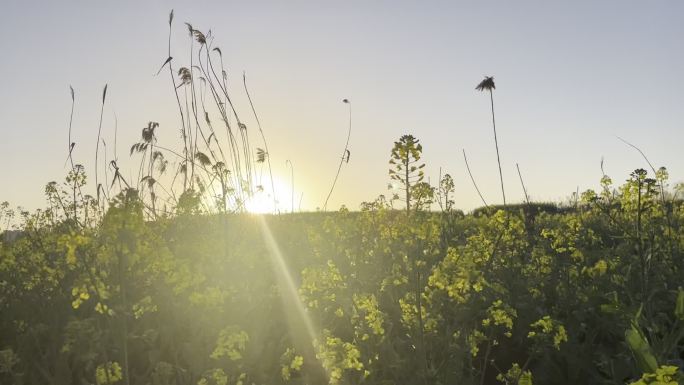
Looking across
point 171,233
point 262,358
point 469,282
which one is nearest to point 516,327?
point 469,282

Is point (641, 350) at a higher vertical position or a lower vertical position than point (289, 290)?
lower

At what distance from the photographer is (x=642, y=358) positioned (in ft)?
7.69

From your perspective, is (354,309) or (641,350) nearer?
(641,350)

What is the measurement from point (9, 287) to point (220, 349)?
3587mm

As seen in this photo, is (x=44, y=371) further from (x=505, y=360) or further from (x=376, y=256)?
(x=505, y=360)

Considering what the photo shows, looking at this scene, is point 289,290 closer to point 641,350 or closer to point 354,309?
point 354,309

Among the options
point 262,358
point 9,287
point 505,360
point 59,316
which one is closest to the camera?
A: point 262,358

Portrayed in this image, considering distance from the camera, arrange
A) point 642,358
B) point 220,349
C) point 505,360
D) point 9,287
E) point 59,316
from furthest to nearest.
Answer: point 9,287 → point 59,316 → point 505,360 → point 220,349 → point 642,358

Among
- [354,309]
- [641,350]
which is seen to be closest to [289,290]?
[354,309]

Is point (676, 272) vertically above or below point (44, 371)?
above

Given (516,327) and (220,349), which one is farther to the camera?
(516,327)

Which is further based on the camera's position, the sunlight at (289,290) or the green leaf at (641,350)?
the sunlight at (289,290)

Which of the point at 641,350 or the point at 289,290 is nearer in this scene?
the point at 641,350

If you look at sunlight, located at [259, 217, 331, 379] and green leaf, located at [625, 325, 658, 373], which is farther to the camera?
sunlight, located at [259, 217, 331, 379]
